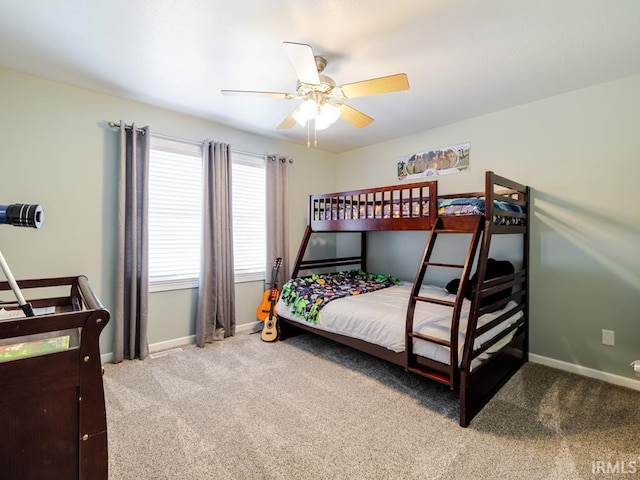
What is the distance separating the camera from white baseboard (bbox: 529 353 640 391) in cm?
240

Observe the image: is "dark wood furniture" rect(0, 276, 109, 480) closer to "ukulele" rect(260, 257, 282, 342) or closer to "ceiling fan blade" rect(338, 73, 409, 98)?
"ceiling fan blade" rect(338, 73, 409, 98)

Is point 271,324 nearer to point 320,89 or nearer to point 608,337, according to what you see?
point 320,89

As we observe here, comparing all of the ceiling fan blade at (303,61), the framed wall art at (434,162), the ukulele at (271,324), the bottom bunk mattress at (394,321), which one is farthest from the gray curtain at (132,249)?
the framed wall art at (434,162)

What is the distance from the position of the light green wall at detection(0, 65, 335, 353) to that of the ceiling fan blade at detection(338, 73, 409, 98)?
2.05m

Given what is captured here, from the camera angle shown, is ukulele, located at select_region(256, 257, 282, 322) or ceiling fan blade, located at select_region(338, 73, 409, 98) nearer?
ceiling fan blade, located at select_region(338, 73, 409, 98)

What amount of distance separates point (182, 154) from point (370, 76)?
2.04 metres

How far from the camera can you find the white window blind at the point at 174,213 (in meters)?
3.08

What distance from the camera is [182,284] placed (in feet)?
10.7

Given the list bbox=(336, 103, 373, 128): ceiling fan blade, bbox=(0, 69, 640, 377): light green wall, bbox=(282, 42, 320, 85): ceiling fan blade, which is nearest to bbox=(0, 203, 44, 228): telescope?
bbox=(282, 42, 320, 85): ceiling fan blade

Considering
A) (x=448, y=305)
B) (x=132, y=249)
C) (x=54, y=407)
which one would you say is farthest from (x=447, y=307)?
(x=132, y=249)

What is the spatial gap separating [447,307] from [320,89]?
1.98 m

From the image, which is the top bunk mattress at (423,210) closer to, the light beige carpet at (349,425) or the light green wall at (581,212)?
the light green wall at (581,212)

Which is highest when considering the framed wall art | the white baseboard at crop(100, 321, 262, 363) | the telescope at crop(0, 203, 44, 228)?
the framed wall art

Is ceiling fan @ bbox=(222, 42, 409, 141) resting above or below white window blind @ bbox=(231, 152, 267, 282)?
above
